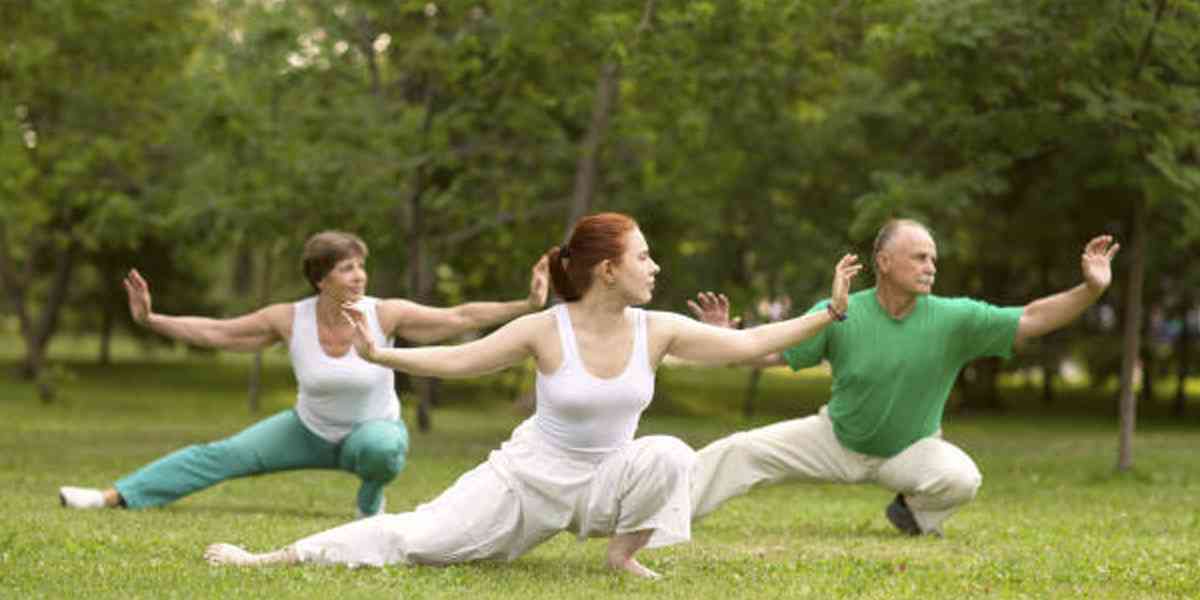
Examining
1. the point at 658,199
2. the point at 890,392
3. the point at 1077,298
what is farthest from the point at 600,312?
the point at 658,199

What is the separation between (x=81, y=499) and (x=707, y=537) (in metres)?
4.02

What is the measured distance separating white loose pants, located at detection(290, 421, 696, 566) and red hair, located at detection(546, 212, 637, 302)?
28.2 inches

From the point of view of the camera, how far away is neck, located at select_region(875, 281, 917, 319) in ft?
32.2

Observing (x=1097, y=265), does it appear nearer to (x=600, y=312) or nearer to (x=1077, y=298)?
(x=1077, y=298)

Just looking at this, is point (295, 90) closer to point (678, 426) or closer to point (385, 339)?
point (678, 426)

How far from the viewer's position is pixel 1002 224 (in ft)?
100.0

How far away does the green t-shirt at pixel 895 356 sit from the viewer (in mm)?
9773

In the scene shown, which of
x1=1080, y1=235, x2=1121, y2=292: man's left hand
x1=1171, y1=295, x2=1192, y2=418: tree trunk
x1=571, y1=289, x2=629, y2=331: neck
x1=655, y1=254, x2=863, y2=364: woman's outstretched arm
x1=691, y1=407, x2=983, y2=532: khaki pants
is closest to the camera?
x1=655, y1=254, x2=863, y2=364: woman's outstretched arm

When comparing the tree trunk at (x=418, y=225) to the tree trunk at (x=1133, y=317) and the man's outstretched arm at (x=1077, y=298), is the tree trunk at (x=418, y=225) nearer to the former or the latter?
the tree trunk at (x=1133, y=317)

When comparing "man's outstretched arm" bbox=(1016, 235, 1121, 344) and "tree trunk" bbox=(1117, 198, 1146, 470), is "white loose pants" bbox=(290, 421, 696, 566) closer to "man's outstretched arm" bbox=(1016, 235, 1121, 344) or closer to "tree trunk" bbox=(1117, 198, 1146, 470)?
"man's outstretched arm" bbox=(1016, 235, 1121, 344)

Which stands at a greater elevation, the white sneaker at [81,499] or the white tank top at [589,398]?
the white tank top at [589,398]

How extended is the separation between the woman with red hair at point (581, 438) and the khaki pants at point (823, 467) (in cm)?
179

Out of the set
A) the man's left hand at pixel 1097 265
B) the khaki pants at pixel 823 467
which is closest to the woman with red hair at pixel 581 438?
the man's left hand at pixel 1097 265

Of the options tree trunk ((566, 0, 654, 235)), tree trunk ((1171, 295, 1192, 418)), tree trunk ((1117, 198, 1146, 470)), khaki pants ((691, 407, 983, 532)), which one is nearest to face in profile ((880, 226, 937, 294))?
khaki pants ((691, 407, 983, 532))
